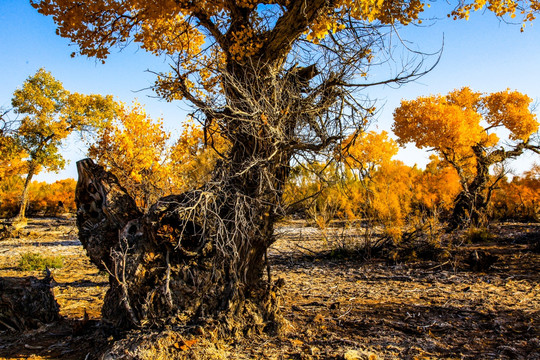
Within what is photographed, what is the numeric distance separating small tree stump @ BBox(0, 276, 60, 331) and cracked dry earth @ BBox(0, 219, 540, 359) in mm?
170

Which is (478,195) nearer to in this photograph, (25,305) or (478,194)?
(478,194)

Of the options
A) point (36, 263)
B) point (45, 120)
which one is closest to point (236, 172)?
point (36, 263)

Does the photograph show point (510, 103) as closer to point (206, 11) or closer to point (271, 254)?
point (271, 254)

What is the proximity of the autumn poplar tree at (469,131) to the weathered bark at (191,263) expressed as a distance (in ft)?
36.5

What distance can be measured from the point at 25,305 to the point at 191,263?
2.34m

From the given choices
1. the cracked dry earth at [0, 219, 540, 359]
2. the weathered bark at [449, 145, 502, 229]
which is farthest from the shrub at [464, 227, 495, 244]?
the weathered bark at [449, 145, 502, 229]

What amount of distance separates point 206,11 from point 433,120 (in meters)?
13.7

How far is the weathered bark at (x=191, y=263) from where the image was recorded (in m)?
3.44

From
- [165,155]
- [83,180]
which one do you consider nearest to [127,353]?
[83,180]

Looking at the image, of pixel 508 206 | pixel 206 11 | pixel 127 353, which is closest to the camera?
pixel 127 353

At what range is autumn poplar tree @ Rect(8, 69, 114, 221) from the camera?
64.8ft

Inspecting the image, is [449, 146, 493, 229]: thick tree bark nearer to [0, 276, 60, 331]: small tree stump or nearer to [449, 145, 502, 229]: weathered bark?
[449, 145, 502, 229]: weathered bark

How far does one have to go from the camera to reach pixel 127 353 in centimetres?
303

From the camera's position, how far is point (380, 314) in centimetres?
425
